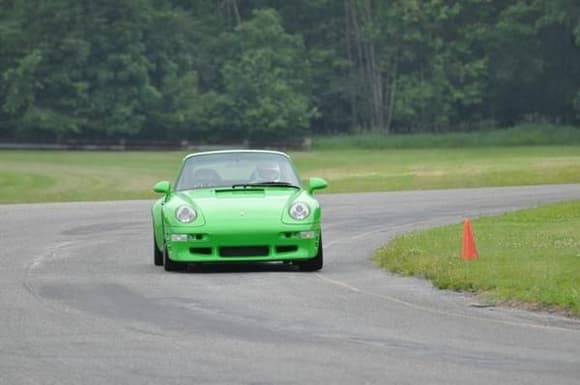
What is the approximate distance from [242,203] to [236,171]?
133 cm

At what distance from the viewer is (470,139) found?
88562 millimetres

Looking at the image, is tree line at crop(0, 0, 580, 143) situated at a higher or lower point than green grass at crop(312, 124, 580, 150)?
higher

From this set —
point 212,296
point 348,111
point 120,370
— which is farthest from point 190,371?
point 348,111

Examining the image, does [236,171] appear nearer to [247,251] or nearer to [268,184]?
[268,184]

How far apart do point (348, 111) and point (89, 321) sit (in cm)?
8981

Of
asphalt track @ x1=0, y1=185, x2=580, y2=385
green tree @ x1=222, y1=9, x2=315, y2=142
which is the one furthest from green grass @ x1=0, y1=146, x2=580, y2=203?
asphalt track @ x1=0, y1=185, x2=580, y2=385

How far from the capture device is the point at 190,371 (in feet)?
33.1

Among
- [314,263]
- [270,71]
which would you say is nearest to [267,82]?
[270,71]

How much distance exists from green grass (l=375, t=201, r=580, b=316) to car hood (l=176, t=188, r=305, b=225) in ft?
4.96

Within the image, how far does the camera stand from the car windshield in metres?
18.9

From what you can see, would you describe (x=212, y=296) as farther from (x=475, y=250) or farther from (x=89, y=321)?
(x=475, y=250)

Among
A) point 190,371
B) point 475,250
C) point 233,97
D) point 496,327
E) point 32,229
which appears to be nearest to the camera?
point 190,371

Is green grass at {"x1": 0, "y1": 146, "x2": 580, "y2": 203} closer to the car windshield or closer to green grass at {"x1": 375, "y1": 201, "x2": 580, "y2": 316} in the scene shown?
green grass at {"x1": 375, "y1": 201, "x2": 580, "y2": 316}

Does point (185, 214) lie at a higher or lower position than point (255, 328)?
higher
